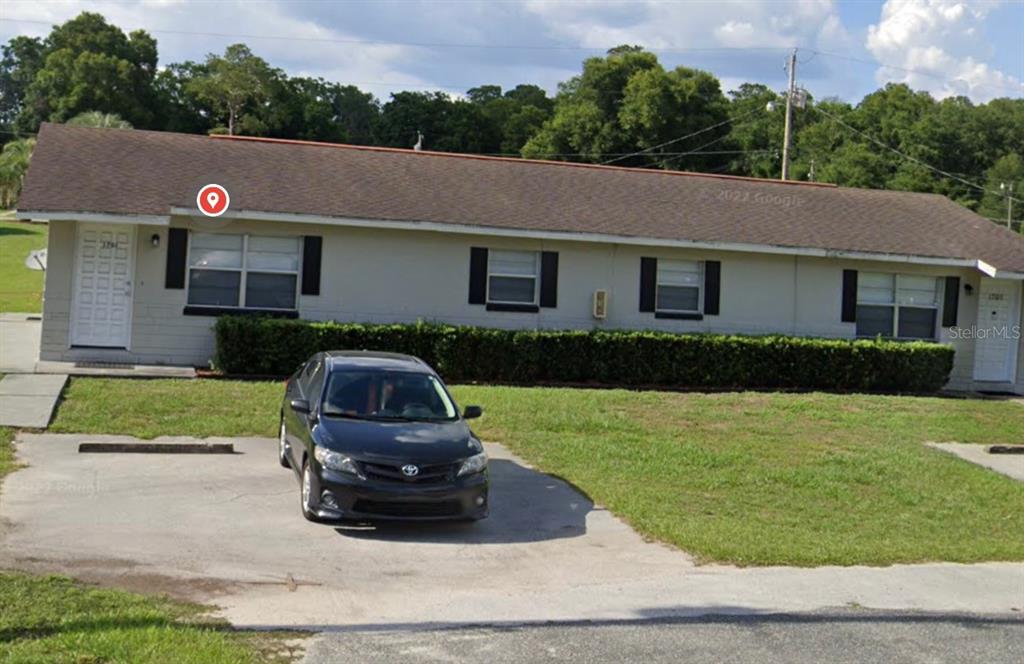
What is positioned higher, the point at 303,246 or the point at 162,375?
the point at 303,246

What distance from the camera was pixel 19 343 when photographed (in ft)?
70.1

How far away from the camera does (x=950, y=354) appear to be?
868 inches

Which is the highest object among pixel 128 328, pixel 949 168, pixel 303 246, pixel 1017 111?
pixel 1017 111

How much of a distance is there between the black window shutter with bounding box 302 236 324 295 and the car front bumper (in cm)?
1081

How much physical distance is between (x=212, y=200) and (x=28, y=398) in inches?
220

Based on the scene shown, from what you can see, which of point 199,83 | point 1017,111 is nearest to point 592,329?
point 1017,111

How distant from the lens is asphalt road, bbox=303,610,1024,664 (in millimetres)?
6699

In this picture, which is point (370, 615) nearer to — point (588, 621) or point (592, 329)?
point (588, 621)

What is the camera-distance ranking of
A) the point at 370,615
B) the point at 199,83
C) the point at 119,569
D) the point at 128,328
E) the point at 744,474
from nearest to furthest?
the point at 370,615 → the point at 119,569 → the point at 744,474 → the point at 128,328 → the point at 199,83

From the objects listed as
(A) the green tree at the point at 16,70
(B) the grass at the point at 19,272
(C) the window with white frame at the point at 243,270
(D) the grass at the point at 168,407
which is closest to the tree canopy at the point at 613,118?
(B) the grass at the point at 19,272

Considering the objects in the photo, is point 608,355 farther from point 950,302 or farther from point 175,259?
point 950,302

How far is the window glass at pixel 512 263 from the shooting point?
21516mm

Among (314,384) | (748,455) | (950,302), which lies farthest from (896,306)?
(314,384)

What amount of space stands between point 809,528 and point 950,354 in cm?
1234
